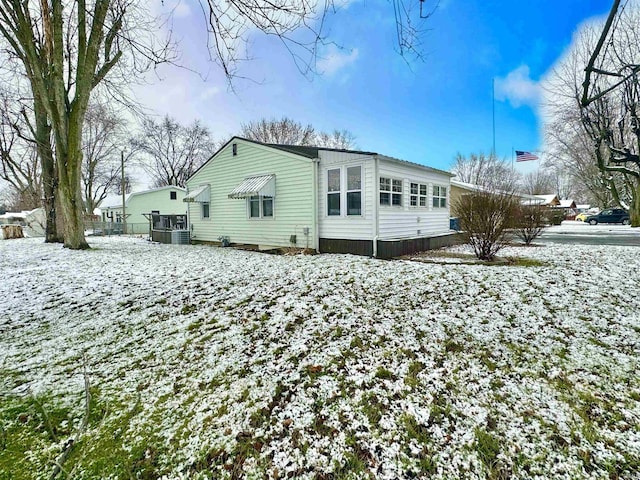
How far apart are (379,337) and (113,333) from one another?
3.39m

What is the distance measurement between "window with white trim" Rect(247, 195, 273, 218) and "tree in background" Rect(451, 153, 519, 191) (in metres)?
40.9

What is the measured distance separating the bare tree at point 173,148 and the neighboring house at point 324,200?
25.5 metres

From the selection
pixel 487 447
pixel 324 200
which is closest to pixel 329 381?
pixel 487 447

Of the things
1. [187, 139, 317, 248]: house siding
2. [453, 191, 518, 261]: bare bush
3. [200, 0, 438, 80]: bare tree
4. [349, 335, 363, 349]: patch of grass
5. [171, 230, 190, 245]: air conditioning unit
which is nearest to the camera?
[200, 0, 438, 80]: bare tree

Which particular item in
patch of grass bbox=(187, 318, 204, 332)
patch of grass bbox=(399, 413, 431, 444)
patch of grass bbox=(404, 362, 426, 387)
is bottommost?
patch of grass bbox=(399, 413, 431, 444)

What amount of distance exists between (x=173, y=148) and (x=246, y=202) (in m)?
29.1

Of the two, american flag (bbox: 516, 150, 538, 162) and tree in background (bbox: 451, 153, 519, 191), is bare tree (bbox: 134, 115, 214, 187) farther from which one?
tree in background (bbox: 451, 153, 519, 191)

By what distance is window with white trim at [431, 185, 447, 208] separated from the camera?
12.9 m

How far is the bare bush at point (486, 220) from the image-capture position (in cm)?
807

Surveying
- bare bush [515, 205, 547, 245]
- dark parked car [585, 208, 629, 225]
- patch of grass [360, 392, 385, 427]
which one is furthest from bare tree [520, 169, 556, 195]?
patch of grass [360, 392, 385, 427]

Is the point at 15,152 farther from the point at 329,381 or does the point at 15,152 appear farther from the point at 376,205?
the point at 329,381

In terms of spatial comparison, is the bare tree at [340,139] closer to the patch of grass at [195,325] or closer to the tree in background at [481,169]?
the tree in background at [481,169]

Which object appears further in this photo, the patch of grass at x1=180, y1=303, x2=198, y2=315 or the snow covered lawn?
the patch of grass at x1=180, y1=303, x2=198, y2=315

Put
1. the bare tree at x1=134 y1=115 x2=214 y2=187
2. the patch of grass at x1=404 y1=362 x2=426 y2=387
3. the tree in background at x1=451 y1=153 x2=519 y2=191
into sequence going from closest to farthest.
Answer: the patch of grass at x1=404 y1=362 x2=426 y2=387 → the bare tree at x1=134 y1=115 x2=214 y2=187 → the tree in background at x1=451 y1=153 x2=519 y2=191
